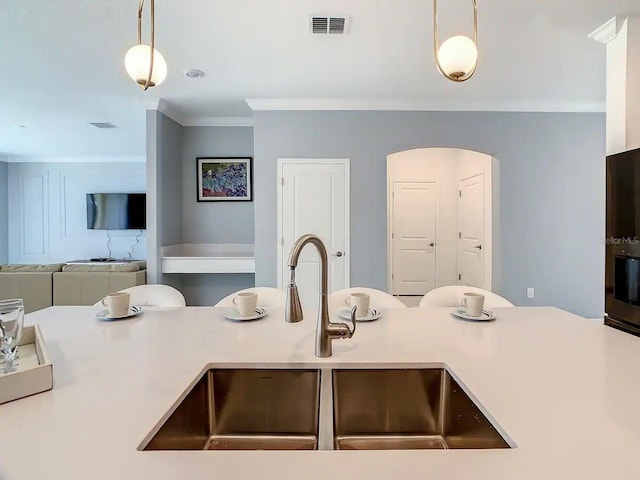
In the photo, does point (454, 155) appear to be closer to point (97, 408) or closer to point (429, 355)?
point (429, 355)

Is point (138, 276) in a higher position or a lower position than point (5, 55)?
lower

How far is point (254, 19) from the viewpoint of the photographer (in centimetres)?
243

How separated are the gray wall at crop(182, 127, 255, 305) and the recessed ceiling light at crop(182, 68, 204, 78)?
59.8 inches

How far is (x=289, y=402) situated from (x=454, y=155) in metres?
5.72

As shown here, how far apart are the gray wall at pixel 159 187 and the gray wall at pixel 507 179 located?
1101mm

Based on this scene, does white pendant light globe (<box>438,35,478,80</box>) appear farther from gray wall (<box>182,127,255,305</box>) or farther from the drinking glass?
gray wall (<box>182,127,255,305</box>)

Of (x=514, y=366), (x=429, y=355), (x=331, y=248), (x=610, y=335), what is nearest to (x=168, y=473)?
(x=429, y=355)

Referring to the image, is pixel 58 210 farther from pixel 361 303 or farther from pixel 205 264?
A: pixel 361 303

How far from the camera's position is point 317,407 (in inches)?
41.3

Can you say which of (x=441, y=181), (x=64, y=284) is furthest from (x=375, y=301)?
(x=441, y=181)

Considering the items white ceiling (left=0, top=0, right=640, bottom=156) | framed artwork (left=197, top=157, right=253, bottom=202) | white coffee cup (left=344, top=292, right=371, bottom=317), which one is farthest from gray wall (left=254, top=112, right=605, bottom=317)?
white coffee cup (left=344, top=292, right=371, bottom=317)

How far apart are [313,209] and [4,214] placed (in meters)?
6.92

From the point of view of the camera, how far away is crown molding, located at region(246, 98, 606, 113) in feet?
13.2

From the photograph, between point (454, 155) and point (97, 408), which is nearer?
point (97, 408)
